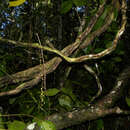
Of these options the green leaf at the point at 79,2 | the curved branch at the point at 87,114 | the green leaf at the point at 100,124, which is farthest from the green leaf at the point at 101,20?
the green leaf at the point at 100,124

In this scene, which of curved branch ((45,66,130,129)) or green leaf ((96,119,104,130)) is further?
green leaf ((96,119,104,130))

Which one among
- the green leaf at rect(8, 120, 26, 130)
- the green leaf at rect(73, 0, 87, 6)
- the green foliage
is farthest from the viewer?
the green foliage

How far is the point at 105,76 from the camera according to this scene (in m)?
1.16

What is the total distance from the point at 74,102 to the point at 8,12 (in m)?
0.60

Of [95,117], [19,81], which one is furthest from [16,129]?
[95,117]

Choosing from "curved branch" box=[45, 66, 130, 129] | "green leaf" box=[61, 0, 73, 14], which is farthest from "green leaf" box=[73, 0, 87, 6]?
"curved branch" box=[45, 66, 130, 129]

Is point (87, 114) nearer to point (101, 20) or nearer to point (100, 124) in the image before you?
point (100, 124)

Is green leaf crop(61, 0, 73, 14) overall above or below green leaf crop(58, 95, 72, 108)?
above

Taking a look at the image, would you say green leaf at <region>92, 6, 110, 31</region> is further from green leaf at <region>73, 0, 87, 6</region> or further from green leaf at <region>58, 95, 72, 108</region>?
→ green leaf at <region>58, 95, 72, 108</region>

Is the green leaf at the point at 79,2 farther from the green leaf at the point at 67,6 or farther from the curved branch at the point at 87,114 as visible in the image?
the curved branch at the point at 87,114

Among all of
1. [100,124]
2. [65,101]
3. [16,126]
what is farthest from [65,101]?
[16,126]

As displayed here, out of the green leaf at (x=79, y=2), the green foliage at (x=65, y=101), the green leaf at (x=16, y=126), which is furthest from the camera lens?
the green foliage at (x=65, y=101)

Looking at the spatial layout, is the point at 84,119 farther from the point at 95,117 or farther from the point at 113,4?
the point at 113,4

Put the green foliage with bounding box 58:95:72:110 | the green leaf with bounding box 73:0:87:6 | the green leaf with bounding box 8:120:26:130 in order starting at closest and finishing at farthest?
the green leaf with bounding box 8:120:26:130, the green leaf with bounding box 73:0:87:6, the green foliage with bounding box 58:95:72:110
